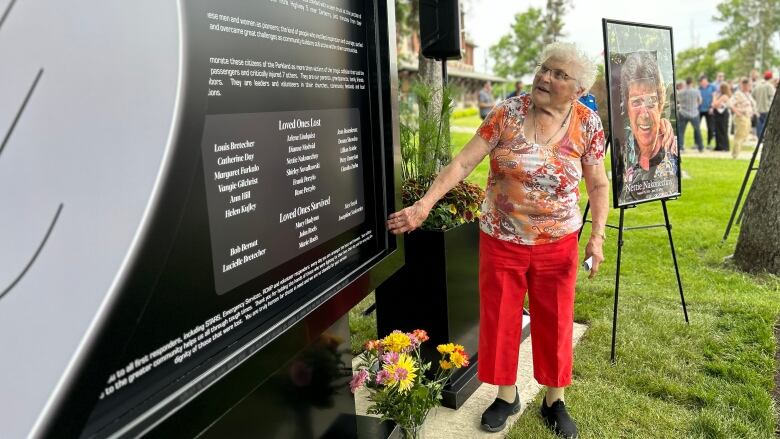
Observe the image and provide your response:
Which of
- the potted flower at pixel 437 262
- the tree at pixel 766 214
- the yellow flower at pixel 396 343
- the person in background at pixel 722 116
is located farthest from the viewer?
the person in background at pixel 722 116

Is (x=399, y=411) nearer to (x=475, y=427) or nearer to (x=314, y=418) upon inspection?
(x=314, y=418)

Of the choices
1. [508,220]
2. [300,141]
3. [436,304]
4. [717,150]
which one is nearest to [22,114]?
[300,141]

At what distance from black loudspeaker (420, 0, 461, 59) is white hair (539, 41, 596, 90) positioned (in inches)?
66.4

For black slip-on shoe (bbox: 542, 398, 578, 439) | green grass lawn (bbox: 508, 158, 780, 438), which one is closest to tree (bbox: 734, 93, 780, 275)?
green grass lawn (bbox: 508, 158, 780, 438)

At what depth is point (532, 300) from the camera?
294 centimetres

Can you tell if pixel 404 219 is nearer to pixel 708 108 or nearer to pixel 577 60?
pixel 577 60

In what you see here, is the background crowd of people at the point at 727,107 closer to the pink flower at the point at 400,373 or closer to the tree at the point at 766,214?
the tree at the point at 766,214

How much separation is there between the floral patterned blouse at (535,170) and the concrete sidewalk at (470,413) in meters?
1.04

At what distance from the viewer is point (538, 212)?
277 centimetres

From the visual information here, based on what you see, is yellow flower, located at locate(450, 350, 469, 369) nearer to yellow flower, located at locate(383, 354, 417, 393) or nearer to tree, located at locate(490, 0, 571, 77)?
yellow flower, located at locate(383, 354, 417, 393)

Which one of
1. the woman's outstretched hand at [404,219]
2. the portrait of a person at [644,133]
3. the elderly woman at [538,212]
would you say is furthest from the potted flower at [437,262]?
the portrait of a person at [644,133]

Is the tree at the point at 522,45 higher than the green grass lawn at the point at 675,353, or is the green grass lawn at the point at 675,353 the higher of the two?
the tree at the point at 522,45

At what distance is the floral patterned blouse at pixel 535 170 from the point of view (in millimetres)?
2709

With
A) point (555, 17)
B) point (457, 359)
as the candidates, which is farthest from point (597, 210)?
point (555, 17)
